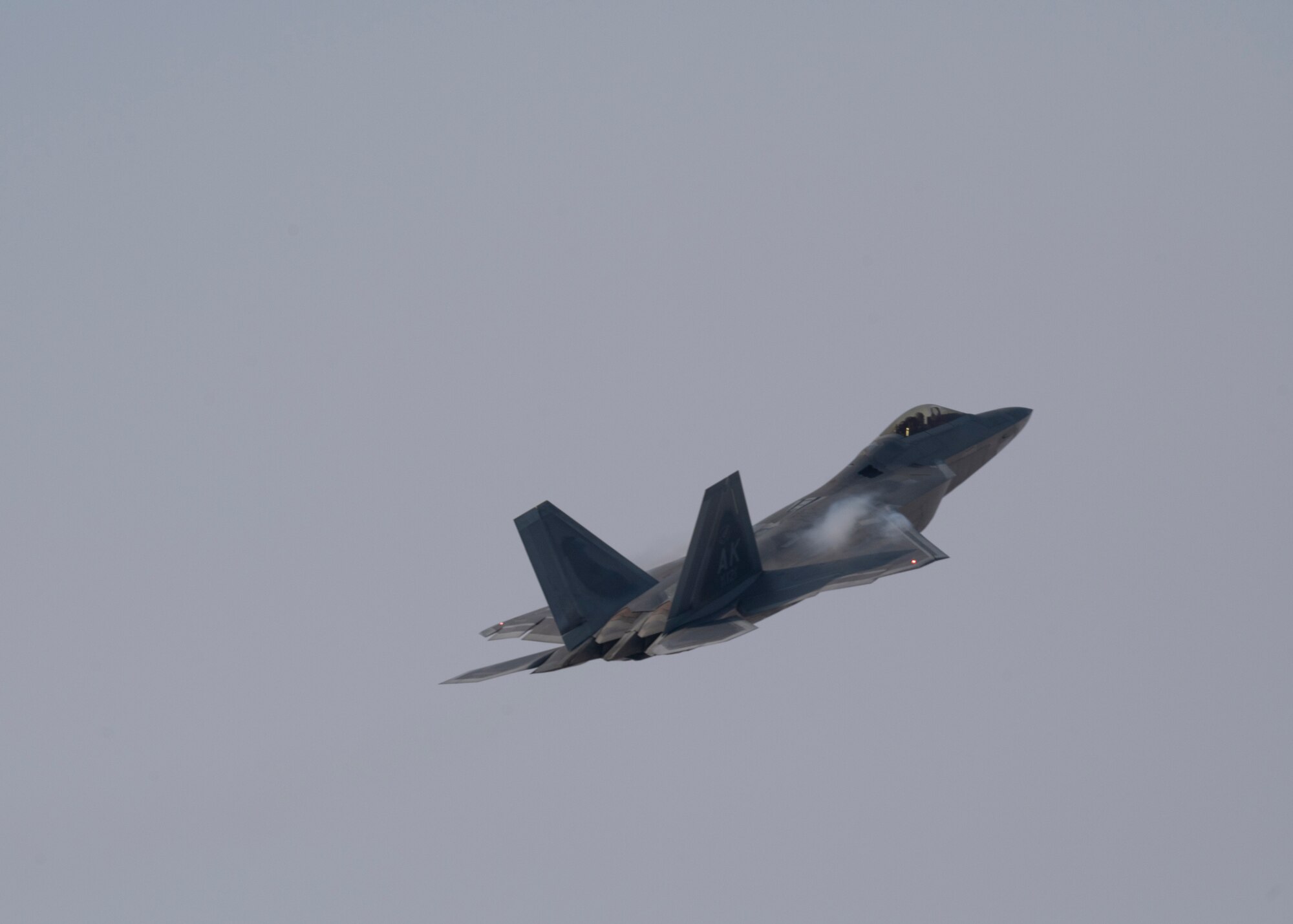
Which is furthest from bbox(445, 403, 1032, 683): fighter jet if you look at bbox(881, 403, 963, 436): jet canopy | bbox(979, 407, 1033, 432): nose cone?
bbox(979, 407, 1033, 432): nose cone

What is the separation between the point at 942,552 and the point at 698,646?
284 inches

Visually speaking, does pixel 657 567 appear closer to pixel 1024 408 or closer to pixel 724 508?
pixel 724 508

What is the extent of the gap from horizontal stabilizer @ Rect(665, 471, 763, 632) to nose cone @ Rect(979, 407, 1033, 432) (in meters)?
13.5

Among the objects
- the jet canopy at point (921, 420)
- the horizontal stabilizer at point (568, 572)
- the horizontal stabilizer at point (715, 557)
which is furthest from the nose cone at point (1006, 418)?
the horizontal stabilizer at point (568, 572)

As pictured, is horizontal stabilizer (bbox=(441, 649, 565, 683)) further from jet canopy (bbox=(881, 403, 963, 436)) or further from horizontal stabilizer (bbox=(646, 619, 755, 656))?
jet canopy (bbox=(881, 403, 963, 436))

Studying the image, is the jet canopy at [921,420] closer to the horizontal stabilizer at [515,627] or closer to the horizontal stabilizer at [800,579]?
the horizontal stabilizer at [800,579]

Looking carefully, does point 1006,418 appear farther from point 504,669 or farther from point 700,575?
point 504,669

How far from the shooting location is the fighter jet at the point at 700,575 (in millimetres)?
36031

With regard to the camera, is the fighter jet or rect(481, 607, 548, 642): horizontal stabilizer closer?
the fighter jet

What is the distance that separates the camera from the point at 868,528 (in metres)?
40.3

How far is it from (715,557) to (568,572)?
3657mm

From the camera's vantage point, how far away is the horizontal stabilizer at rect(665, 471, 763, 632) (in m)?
35.9

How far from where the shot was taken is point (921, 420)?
4638 cm

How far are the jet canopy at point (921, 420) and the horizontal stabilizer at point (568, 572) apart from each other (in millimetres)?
13206
